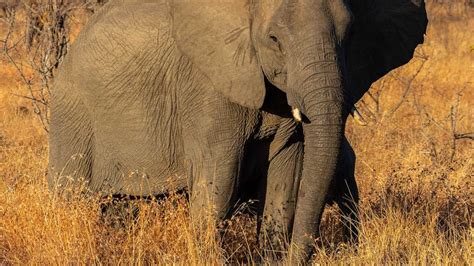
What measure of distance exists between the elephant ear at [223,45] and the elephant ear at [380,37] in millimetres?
481

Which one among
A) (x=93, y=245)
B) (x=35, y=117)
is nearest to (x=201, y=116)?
(x=93, y=245)

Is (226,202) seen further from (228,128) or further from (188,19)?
(188,19)

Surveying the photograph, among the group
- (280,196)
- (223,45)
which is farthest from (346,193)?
(223,45)

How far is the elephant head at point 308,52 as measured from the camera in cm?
413

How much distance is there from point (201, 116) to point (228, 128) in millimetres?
182

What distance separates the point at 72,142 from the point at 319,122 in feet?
7.77

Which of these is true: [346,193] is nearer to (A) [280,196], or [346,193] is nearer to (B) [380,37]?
(A) [280,196]

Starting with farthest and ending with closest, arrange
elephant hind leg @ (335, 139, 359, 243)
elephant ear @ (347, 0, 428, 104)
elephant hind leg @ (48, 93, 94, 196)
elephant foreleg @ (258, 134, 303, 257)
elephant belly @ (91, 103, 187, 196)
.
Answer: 1. elephant hind leg @ (48, 93, 94, 196)
2. elephant hind leg @ (335, 139, 359, 243)
3. elephant belly @ (91, 103, 187, 196)
4. elephant foreleg @ (258, 134, 303, 257)
5. elephant ear @ (347, 0, 428, 104)

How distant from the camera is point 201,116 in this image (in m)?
5.01

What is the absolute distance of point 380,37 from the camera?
5.09m

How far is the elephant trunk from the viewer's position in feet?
13.4

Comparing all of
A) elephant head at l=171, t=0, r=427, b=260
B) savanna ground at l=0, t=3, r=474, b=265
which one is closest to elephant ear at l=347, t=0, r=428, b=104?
elephant head at l=171, t=0, r=427, b=260

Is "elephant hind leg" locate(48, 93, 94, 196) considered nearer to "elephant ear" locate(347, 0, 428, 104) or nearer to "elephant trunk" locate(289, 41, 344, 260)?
"elephant ear" locate(347, 0, 428, 104)

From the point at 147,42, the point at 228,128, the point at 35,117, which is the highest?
the point at 147,42
